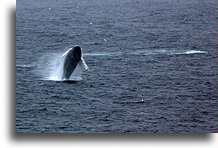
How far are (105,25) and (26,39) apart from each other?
3.71 ft

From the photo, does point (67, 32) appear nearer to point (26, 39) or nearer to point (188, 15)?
point (26, 39)

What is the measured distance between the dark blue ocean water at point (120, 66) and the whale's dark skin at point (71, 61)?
9cm

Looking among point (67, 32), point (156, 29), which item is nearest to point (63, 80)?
point (67, 32)

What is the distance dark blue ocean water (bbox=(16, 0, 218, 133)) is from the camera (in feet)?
41.1

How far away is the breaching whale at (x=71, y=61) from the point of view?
41.6ft

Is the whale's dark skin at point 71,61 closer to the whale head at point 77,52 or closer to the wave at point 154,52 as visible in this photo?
the whale head at point 77,52

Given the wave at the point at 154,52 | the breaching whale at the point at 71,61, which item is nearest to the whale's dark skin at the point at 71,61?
the breaching whale at the point at 71,61

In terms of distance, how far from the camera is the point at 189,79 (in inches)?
499

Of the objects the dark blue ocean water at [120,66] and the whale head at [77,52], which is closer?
the dark blue ocean water at [120,66]

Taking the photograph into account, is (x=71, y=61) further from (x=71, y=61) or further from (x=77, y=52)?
(x=77, y=52)

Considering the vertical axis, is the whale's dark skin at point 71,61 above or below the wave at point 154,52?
below

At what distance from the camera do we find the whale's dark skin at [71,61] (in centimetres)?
1268

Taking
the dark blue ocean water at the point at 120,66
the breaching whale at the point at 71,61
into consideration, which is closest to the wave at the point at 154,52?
the dark blue ocean water at the point at 120,66

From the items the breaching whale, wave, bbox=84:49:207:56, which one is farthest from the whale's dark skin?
wave, bbox=84:49:207:56
